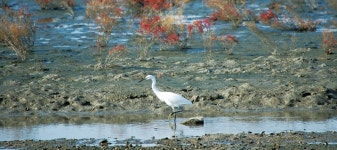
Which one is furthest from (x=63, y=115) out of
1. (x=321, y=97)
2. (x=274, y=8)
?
(x=274, y=8)

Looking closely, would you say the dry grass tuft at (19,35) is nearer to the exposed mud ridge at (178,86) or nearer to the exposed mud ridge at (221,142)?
the exposed mud ridge at (178,86)

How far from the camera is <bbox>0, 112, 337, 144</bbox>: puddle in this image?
13555 mm

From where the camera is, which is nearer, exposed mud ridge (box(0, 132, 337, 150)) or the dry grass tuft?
exposed mud ridge (box(0, 132, 337, 150))

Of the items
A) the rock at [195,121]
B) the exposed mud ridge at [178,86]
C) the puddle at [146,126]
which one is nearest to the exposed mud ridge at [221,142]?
the puddle at [146,126]

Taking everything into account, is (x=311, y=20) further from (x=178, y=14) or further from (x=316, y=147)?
(x=316, y=147)

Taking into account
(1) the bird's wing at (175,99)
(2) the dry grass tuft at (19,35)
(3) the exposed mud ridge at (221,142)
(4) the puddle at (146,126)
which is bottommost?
(3) the exposed mud ridge at (221,142)

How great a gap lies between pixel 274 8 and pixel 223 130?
688 inches

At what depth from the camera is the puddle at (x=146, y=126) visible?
13.6 meters

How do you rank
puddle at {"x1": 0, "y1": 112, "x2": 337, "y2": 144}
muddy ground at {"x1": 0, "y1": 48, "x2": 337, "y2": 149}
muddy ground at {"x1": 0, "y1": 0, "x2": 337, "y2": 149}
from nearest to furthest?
muddy ground at {"x1": 0, "y1": 0, "x2": 337, "y2": 149} < puddle at {"x1": 0, "y1": 112, "x2": 337, "y2": 144} < muddy ground at {"x1": 0, "y1": 48, "x2": 337, "y2": 149}

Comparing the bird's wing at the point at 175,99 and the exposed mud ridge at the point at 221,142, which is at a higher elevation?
the bird's wing at the point at 175,99

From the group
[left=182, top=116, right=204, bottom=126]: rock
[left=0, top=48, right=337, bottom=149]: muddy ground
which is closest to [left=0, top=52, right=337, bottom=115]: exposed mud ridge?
[left=0, top=48, right=337, bottom=149]: muddy ground

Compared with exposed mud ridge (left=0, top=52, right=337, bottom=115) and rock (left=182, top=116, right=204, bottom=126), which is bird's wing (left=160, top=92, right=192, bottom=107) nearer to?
rock (left=182, top=116, right=204, bottom=126)

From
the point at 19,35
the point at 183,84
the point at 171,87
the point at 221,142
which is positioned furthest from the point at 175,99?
the point at 19,35

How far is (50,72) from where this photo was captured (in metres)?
20.1
